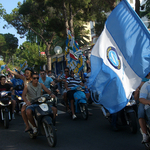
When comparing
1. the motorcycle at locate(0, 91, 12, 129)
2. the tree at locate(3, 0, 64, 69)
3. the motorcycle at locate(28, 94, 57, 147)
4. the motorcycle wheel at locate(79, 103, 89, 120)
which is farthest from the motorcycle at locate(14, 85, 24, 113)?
the tree at locate(3, 0, 64, 69)

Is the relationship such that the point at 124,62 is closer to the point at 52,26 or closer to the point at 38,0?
the point at 52,26

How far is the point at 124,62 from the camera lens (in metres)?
4.81

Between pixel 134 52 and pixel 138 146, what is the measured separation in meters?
1.86

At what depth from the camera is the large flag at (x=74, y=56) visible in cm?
1056

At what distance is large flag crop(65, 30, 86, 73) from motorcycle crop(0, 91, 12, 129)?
11.7ft

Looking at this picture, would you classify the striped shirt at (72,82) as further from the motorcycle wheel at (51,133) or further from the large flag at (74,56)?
the motorcycle wheel at (51,133)

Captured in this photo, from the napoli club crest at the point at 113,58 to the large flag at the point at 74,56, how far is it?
5.36 m

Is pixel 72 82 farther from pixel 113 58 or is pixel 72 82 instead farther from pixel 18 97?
pixel 113 58

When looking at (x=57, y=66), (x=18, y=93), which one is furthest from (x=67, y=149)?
(x=57, y=66)

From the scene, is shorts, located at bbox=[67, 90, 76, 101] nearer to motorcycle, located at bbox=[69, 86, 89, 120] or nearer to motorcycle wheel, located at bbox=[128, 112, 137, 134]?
motorcycle, located at bbox=[69, 86, 89, 120]

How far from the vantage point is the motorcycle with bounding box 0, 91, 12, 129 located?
7.30 m

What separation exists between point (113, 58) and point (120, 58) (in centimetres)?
14

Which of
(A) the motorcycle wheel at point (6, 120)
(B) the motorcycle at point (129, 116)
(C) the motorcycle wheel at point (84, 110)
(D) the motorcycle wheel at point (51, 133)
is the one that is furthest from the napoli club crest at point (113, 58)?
(A) the motorcycle wheel at point (6, 120)

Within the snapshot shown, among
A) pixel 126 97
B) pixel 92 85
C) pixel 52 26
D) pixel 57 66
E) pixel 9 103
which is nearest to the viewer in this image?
pixel 126 97
